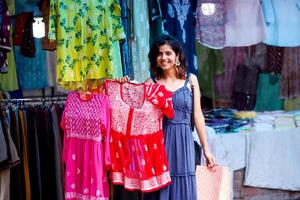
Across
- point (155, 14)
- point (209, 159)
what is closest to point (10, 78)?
point (155, 14)

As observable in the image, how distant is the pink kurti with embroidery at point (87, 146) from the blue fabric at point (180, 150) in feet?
1.66

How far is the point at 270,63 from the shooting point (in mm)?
6758

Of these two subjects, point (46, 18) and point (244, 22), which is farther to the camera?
point (244, 22)

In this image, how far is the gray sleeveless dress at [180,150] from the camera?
3900mm

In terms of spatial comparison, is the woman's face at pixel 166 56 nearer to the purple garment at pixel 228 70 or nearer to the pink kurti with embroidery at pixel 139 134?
the pink kurti with embroidery at pixel 139 134

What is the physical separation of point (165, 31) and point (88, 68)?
1.04 m

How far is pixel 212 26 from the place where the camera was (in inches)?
224

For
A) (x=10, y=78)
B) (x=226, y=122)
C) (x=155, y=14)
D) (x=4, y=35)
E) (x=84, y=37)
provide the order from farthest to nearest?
(x=226, y=122) → (x=10, y=78) → (x=155, y=14) → (x=84, y=37) → (x=4, y=35)

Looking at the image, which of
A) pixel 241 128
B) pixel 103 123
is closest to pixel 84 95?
pixel 103 123

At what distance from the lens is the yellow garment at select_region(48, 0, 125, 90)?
467 cm

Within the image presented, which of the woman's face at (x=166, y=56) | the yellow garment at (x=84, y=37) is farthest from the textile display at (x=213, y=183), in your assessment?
the yellow garment at (x=84, y=37)

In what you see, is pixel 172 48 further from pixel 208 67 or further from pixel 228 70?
pixel 228 70

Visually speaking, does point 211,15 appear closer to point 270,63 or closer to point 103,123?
point 270,63

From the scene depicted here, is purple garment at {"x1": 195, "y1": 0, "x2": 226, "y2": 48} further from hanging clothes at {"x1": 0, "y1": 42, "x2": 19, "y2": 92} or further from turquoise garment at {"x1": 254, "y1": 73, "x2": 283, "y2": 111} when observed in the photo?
hanging clothes at {"x1": 0, "y1": 42, "x2": 19, "y2": 92}
